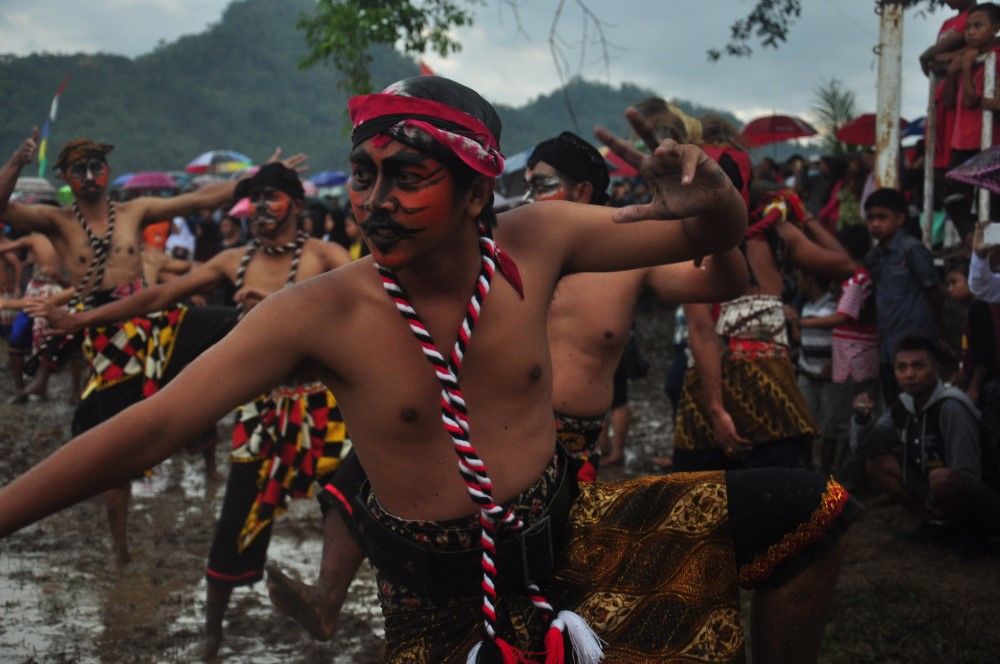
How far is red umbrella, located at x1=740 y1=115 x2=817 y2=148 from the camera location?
16328 mm

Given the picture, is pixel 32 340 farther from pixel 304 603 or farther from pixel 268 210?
pixel 304 603

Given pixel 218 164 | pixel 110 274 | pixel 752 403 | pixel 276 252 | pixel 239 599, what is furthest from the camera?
pixel 218 164

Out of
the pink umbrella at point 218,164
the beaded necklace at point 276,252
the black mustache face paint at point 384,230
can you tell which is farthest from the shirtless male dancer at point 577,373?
the pink umbrella at point 218,164

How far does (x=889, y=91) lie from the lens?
9.18 meters

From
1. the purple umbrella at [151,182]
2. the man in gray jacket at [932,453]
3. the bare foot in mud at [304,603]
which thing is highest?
the purple umbrella at [151,182]

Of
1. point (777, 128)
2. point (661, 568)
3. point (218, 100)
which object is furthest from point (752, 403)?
point (218, 100)

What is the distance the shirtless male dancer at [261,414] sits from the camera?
17.7 feet

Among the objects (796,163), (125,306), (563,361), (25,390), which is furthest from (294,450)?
(796,163)

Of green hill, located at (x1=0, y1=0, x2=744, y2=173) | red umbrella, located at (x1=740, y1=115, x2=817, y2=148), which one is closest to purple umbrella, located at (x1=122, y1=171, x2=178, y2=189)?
red umbrella, located at (x1=740, y1=115, x2=817, y2=148)

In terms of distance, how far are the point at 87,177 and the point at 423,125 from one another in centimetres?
547

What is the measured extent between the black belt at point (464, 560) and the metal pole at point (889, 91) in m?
7.02

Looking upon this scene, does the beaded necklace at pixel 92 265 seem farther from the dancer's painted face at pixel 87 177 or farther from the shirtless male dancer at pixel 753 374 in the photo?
the shirtless male dancer at pixel 753 374

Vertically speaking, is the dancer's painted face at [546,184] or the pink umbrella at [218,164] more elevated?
the pink umbrella at [218,164]

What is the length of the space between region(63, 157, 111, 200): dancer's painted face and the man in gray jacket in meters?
5.25
